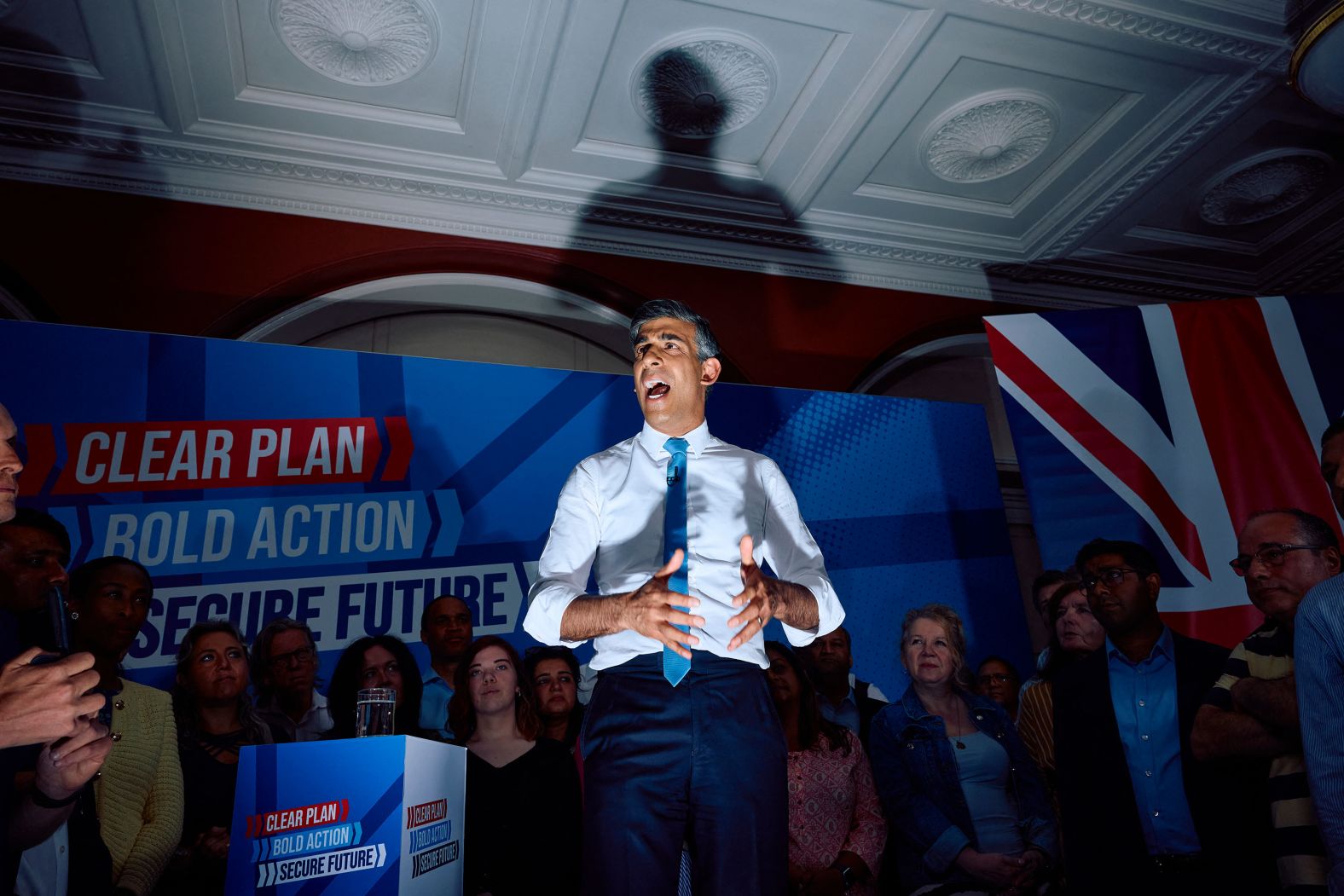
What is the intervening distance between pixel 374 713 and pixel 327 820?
368 mm

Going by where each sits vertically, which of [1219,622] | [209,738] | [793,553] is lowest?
[209,738]

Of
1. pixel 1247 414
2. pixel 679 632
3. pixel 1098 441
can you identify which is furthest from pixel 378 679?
pixel 1247 414

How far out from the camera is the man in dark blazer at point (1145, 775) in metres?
2.61

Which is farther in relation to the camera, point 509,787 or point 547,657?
point 547,657

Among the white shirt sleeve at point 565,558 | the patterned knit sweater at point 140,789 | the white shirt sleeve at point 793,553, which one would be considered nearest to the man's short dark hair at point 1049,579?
the white shirt sleeve at point 793,553

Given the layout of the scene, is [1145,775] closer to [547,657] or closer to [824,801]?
[824,801]

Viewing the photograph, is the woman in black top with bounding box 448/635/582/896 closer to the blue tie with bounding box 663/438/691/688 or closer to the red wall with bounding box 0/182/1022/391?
the blue tie with bounding box 663/438/691/688

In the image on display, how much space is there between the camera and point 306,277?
389cm

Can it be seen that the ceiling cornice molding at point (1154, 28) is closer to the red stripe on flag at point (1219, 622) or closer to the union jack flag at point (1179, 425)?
the union jack flag at point (1179, 425)

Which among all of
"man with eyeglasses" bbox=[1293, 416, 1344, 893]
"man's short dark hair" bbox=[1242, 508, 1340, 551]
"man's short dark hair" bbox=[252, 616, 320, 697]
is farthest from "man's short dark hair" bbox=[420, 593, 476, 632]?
"man's short dark hair" bbox=[1242, 508, 1340, 551]

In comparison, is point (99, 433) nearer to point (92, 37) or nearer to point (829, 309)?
point (92, 37)

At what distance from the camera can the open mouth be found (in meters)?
1.93

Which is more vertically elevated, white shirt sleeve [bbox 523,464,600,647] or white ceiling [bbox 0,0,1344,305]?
white ceiling [bbox 0,0,1344,305]

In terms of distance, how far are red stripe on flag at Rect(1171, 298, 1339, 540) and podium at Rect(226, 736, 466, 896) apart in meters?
3.18
